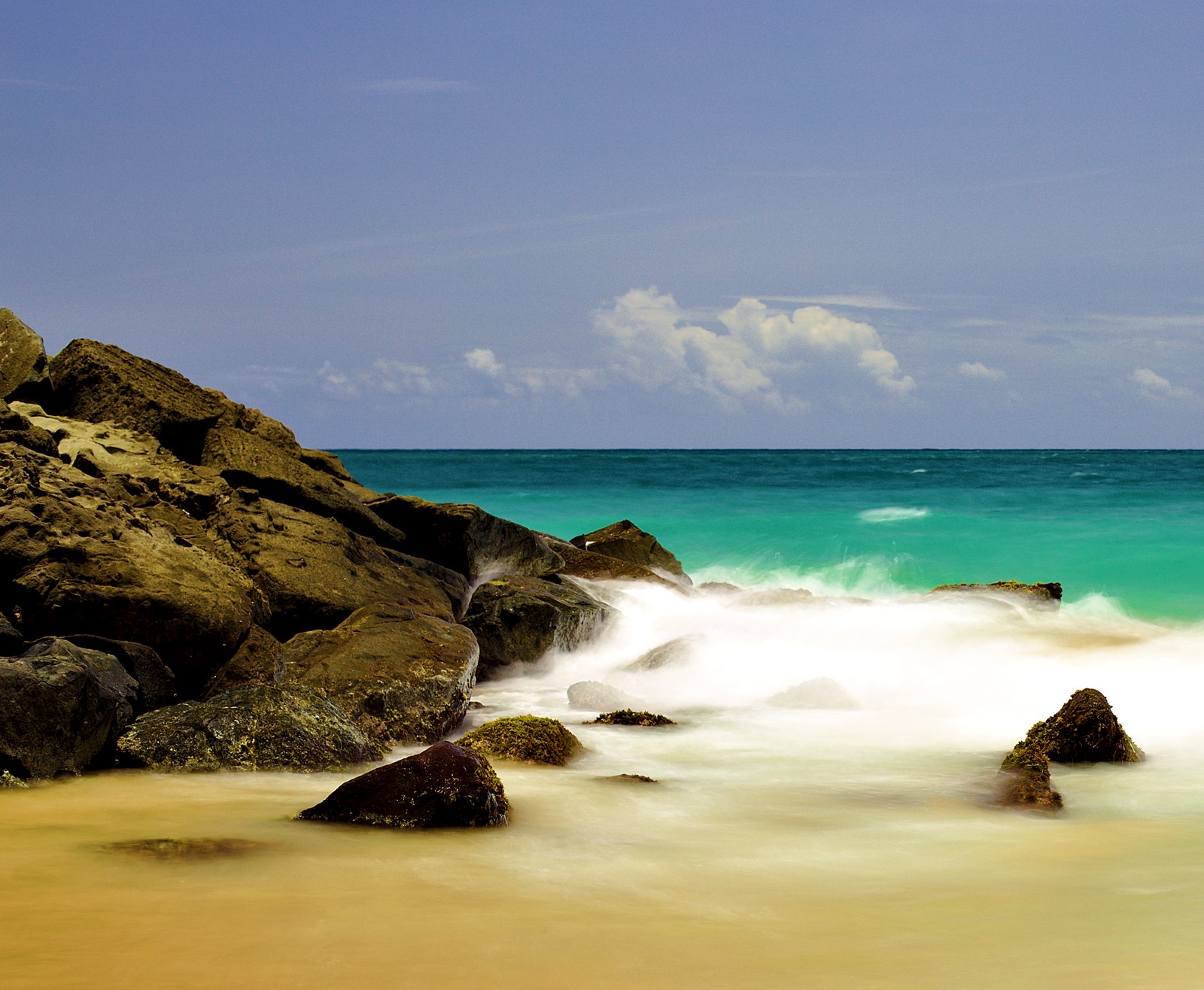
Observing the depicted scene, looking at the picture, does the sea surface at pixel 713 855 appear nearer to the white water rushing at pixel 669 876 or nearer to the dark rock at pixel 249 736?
the white water rushing at pixel 669 876

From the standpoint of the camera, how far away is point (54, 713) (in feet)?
15.9

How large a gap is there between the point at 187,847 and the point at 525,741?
6.98 ft

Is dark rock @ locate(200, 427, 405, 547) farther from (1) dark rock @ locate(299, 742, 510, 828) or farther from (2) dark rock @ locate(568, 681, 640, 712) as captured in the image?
(1) dark rock @ locate(299, 742, 510, 828)

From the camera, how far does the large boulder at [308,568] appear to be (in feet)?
24.1

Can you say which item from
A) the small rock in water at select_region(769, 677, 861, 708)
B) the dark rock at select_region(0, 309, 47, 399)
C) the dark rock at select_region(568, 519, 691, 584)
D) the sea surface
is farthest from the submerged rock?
the dark rock at select_region(0, 309, 47, 399)

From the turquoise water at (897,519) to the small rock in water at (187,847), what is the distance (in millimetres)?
12943

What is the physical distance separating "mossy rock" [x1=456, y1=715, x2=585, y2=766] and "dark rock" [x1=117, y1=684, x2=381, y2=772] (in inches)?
22.4

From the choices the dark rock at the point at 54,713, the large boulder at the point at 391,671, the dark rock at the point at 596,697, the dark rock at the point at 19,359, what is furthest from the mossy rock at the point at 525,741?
the dark rock at the point at 19,359

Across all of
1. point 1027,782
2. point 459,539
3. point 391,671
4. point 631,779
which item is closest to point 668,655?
point 459,539

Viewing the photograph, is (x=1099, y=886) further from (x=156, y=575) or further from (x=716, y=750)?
(x=156, y=575)

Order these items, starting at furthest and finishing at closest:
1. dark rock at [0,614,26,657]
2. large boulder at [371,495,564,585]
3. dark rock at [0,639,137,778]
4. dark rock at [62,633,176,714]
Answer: large boulder at [371,495,564,585] < dark rock at [62,633,176,714] < dark rock at [0,614,26,657] < dark rock at [0,639,137,778]

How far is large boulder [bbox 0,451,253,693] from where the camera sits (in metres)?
5.94

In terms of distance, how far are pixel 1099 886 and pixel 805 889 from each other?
3.46 feet

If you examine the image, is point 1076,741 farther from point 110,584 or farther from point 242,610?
point 110,584
